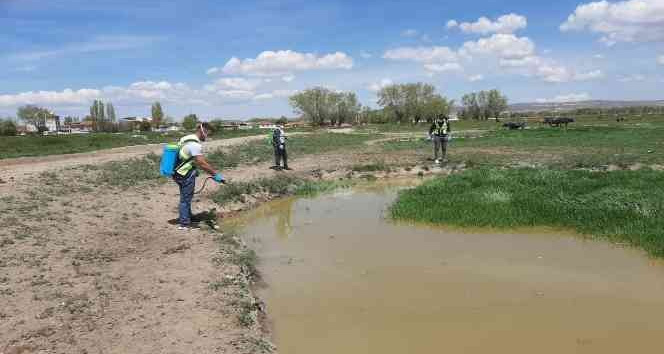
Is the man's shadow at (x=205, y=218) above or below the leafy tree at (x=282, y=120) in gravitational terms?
below

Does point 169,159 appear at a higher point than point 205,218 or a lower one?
higher

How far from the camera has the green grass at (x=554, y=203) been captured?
9.46 meters

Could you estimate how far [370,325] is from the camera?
5.75 meters

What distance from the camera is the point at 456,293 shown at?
664 centimetres

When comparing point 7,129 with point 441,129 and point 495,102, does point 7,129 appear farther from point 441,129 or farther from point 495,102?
point 495,102

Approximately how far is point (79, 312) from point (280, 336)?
2.20m

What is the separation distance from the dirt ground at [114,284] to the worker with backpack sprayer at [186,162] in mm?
826

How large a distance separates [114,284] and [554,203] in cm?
920

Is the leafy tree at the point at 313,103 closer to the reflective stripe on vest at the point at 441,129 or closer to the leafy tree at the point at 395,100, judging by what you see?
the leafy tree at the point at 395,100

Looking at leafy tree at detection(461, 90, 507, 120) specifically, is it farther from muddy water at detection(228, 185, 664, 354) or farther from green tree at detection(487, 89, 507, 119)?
muddy water at detection(228, 185, 664, 354)

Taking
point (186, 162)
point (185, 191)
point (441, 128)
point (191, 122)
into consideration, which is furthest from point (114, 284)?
point (191, 122)

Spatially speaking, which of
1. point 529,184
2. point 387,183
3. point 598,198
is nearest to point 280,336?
point 598,198

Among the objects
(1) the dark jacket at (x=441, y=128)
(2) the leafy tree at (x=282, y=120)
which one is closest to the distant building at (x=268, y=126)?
(2) the leafy tree at (x=282, y=120)

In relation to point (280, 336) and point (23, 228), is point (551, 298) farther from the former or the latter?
point (23, 228)
